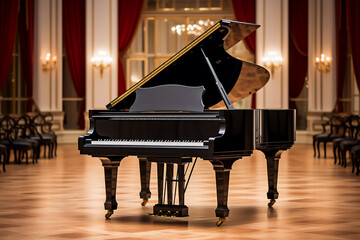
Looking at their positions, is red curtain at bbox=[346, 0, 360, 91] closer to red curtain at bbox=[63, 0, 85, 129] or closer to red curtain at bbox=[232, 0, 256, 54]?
red curtain at bbox=[232, 0, 256, 54]

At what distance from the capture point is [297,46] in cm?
1706

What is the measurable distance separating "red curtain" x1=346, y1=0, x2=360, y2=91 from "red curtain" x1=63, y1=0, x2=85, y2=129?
6625 millimetres

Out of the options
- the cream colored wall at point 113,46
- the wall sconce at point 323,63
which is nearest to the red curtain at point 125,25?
the cream colored wall at point 113,46

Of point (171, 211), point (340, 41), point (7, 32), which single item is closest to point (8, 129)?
point (7, 32)

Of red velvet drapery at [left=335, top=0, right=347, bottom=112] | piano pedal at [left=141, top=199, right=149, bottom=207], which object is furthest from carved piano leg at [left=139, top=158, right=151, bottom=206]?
red velvet drapery at [left=335, top=0, right=347, bottom=112]

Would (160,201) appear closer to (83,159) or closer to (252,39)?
(83,159)

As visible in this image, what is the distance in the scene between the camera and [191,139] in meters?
5.34

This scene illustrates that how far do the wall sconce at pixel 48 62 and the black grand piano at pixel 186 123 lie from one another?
1112 centimetres

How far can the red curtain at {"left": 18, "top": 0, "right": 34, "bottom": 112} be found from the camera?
15.7 meters

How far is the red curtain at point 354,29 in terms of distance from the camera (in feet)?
44.8

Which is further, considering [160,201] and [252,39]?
[252,39]

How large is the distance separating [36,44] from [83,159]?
5.47 m

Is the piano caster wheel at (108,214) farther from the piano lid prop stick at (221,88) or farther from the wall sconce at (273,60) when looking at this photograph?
the wall sconce at (273,60)

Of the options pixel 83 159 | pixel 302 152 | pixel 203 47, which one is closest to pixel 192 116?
pixel 203 47
